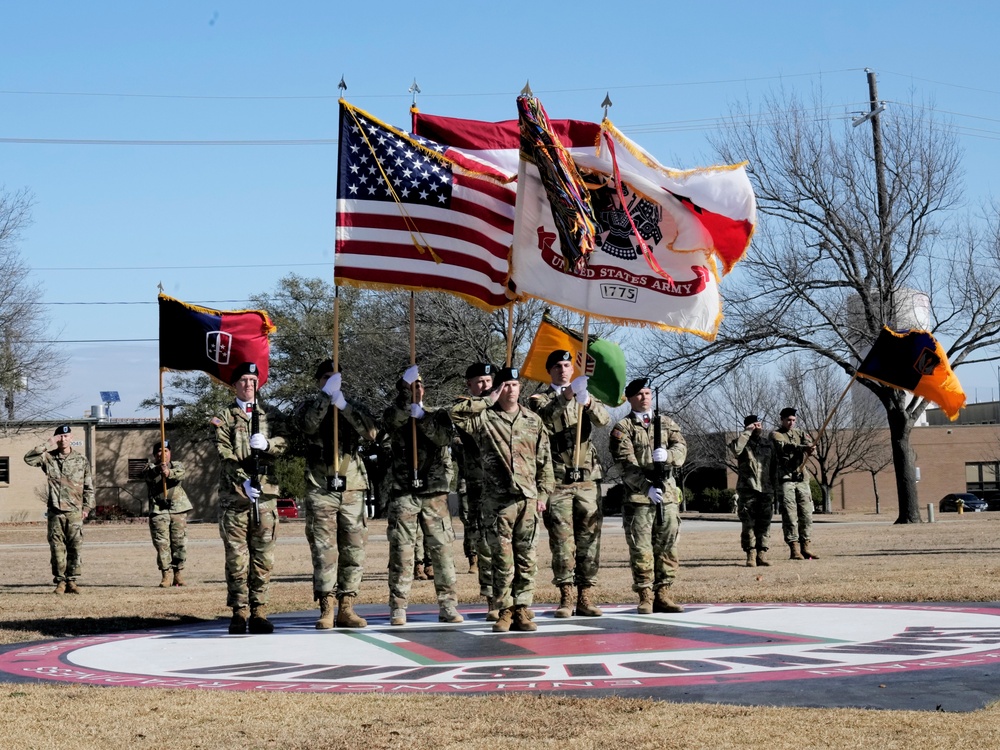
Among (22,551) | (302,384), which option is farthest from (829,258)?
(302,384)

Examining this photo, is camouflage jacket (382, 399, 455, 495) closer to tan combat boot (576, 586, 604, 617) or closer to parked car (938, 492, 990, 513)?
tan combat boot (576, 586, 604, 617)

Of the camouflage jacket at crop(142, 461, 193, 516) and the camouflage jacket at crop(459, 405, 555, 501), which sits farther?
the camouflage jacket at crop(142, 461, 193, 516)

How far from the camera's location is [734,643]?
9.26 metres

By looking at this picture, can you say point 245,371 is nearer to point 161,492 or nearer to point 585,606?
point 585,606

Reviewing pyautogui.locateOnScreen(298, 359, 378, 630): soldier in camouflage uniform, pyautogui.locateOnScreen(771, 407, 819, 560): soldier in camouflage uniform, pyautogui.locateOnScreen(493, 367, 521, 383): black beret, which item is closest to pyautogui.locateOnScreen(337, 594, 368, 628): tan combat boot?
pyautogui.locateOnScreen(298, 359, 378, 630): soldier in camouflage uniform

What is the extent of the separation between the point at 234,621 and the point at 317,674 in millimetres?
2876

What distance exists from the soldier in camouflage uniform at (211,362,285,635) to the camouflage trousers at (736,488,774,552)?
9112mm

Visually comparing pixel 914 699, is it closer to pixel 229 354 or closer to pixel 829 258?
pixel 229 354

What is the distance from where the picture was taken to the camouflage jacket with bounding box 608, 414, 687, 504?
1172cm

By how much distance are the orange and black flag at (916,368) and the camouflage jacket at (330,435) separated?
7.89 m

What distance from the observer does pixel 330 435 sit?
11.0 meters

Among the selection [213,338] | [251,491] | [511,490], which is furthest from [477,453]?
[213,338]

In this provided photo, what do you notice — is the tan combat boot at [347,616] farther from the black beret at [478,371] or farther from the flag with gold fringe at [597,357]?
the flag with gold fringe at [597,357]

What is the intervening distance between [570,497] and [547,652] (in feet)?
8.16
